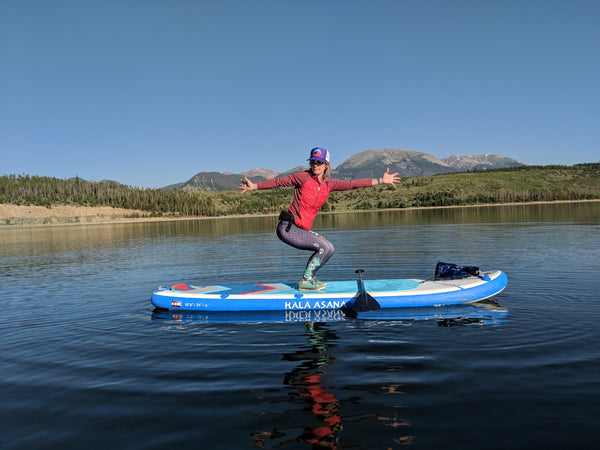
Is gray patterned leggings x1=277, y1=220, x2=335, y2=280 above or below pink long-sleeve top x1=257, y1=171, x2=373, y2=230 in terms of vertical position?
below

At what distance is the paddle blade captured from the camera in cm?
988

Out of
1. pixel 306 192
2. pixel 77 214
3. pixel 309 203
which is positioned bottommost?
pixel 309 203

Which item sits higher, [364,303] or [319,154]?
[319,154]

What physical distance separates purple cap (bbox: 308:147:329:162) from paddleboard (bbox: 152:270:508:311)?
3411 mm

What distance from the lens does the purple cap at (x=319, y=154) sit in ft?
34.2

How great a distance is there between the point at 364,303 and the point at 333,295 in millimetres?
854

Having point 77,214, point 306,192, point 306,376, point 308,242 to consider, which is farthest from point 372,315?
point 77,214

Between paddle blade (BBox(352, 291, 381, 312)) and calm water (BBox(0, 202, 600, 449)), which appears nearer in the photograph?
calm water (BBox(0, 202, 600, 449))

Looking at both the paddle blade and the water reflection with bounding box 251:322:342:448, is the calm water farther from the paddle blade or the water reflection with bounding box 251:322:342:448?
the paddle blade

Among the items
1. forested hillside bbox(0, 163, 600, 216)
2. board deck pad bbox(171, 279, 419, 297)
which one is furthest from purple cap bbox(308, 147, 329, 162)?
forested hillside bbox(0, 163, 600, 216)

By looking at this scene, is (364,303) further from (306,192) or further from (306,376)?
(306,376)

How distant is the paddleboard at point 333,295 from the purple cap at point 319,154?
341 centimetres

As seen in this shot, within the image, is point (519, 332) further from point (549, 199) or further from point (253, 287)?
point (549, 199)

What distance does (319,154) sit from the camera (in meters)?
10.5
